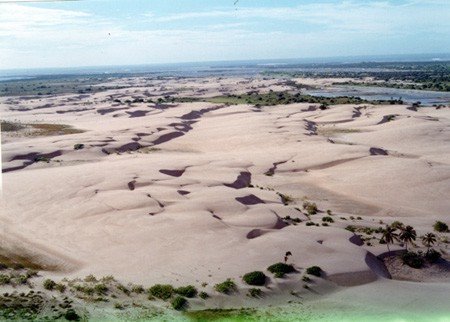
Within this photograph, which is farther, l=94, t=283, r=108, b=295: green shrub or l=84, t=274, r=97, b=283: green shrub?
l=84, t=274, r=97, b=283: green shrub

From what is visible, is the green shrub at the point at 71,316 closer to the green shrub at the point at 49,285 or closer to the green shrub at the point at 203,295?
the green shrub at the point at 49,285

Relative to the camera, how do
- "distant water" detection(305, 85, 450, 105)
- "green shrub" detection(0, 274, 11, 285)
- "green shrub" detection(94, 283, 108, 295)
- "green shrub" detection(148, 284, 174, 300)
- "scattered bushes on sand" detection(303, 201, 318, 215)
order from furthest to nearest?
"distant water" detection(305, 85, 450, 105) < "scattered bushes on sand" detection(303, 201, 318, 215) < "green shrub" detection(0, 274, 11, 285) < "green shrub" detection(94, 283, 108, 295) < "green shrub" detection(148, 284, 174, 300)

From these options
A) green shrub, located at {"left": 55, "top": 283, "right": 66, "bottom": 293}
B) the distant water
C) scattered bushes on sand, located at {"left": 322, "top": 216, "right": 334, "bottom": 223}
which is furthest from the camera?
the distant water

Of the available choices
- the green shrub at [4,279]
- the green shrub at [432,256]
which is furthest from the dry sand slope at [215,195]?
the green shrub at [432,256]

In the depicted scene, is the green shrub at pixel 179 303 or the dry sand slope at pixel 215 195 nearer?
the green shrub at pixel 179 303

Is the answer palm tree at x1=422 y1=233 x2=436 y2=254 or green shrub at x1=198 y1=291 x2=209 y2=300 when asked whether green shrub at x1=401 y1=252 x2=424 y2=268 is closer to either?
palm tree at x1=422 y1=233 x2=436 y2=254

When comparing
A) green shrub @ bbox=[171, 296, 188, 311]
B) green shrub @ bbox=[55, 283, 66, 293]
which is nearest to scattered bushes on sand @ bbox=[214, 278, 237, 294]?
green shrub @ bbox=[171, 296, 188, 311]
